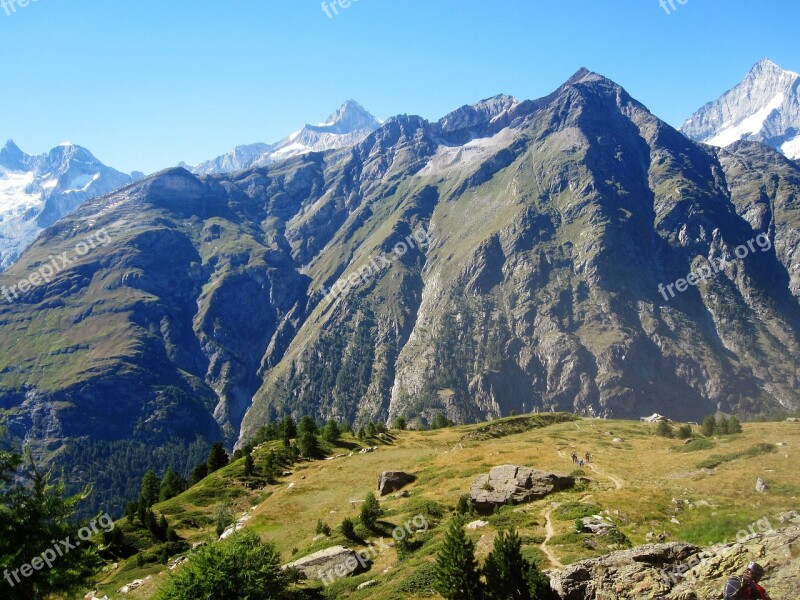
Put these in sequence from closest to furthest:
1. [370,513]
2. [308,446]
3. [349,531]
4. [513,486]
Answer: [349,531] → [513,486] → [370,513] → [308,446]

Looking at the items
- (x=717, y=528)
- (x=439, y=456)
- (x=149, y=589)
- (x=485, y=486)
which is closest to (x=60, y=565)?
(x=149, y=589)

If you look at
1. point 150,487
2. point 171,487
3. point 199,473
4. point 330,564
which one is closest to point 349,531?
point 330,564

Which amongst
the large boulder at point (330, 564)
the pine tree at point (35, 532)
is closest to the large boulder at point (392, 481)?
the large boulder at point (330, 564)

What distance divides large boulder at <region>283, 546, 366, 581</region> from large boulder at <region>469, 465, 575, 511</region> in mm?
11738

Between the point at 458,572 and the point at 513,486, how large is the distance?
61.7 feet

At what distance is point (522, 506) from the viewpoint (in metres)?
40.6

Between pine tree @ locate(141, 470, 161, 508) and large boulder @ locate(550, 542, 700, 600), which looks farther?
pine tree @ locate(141, 470, 161, 508)

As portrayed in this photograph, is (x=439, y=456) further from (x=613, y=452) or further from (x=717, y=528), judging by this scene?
(x=717, y=528)

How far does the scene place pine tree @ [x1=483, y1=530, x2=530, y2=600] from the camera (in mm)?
23734

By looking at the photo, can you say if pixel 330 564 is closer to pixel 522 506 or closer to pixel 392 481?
pixel 522 506

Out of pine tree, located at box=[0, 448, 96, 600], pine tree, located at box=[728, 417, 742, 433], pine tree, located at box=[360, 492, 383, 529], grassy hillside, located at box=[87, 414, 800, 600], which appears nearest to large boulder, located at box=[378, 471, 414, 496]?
grassy hillside, located at box=[87, 414, 800, 600]

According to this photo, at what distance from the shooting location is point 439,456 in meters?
70.4

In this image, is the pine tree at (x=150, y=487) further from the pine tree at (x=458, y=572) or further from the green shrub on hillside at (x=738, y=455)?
the green shrub on hillside at (x=738, y=455)

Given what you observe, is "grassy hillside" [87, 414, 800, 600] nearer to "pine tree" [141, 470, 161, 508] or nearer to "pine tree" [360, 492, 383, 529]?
"pine tree" [360, 492, 383, 529]
